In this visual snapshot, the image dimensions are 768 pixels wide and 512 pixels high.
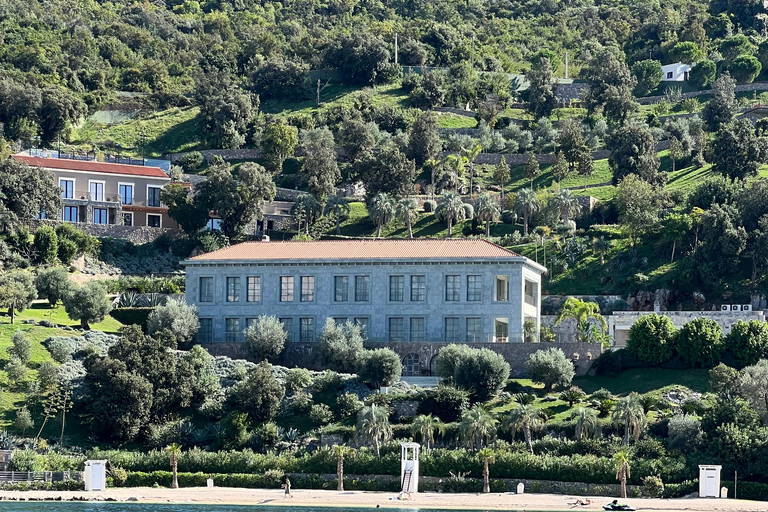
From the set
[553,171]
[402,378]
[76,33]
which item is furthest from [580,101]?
[402,378]

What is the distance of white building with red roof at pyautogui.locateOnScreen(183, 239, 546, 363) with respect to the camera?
88688 mm

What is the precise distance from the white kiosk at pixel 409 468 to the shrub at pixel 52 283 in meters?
30.7

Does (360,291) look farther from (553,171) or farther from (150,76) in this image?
(150,76)

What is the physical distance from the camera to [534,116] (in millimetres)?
140125

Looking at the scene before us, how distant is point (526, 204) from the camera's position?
4343 inches

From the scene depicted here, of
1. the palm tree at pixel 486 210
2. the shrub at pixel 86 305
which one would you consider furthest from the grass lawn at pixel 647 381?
the shrub at pixel 86 305

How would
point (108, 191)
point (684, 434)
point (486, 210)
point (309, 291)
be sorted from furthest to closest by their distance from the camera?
point (108, 191), point (486, 210), point (309, 291), point (684, 434)

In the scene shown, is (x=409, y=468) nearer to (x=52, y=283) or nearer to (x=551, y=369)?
(x=551, y=369)

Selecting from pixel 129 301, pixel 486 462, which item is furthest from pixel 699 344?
pixel 129 301

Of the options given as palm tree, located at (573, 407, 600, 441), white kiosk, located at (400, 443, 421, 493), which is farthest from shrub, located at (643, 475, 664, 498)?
white kiosk, located at (400, 443, 421, 493)

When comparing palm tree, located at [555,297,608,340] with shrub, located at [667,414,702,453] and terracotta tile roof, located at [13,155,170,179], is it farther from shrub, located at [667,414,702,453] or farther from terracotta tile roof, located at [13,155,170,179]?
terracotta tile roof, located at [13,155,170,179]

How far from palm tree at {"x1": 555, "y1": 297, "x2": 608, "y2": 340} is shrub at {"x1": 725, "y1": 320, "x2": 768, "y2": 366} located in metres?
10.3

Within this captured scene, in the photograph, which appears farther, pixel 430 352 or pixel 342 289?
pixel 342 289

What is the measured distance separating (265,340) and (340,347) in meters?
4.62
